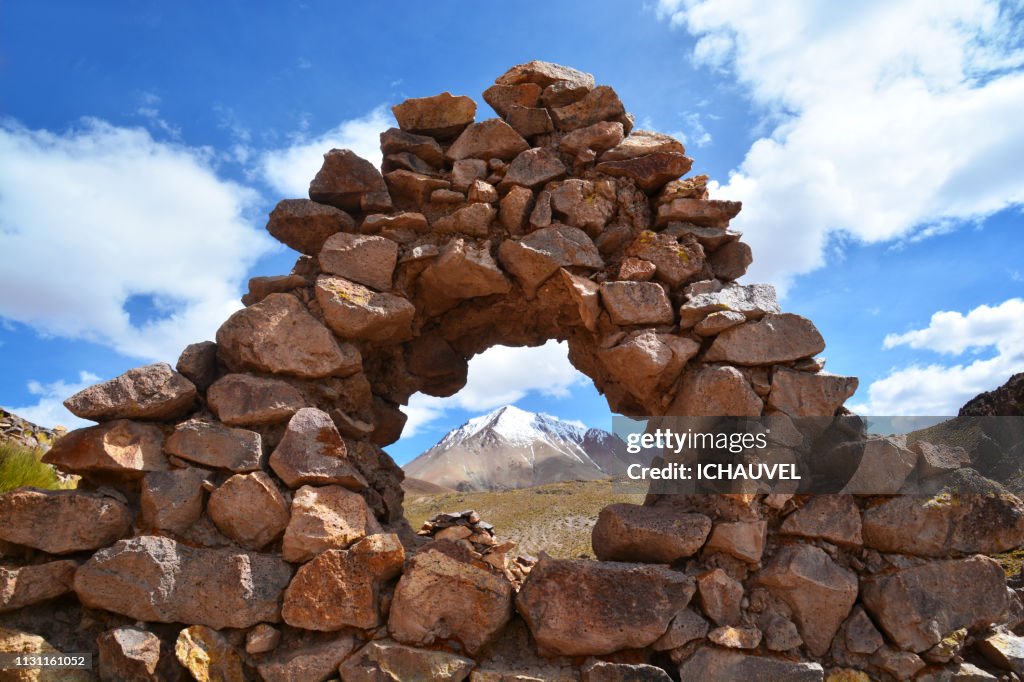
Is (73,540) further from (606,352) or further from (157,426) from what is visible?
(606,352)

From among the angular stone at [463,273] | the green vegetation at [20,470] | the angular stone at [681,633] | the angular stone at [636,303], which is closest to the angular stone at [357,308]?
the angular stone at [463,273]

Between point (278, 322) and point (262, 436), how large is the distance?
0.69 m

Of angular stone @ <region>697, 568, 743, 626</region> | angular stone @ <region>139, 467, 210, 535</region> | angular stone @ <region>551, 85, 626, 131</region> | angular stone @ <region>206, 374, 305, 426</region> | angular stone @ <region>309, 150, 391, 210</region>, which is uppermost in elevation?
angular stone @ <region>551, 85, 626, 131</region>

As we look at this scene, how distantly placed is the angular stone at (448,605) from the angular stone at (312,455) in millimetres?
693

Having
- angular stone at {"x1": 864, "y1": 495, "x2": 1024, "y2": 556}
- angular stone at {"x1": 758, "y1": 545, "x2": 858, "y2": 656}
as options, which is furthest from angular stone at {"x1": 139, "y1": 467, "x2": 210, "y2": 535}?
angular stone at {"x1": 864, "y1": 495, "x2": 1024, "y2": 556}

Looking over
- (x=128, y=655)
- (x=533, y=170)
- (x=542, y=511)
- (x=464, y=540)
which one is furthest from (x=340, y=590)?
(x=542, y=511)

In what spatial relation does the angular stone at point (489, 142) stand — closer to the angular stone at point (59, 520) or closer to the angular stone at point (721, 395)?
the angular stone at point (721, 395)

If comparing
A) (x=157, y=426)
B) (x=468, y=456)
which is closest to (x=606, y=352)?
(x=157, y=426)

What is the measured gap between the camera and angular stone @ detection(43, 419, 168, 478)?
338cm

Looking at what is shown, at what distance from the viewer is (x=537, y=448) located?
30625mm

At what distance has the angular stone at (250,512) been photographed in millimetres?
3357

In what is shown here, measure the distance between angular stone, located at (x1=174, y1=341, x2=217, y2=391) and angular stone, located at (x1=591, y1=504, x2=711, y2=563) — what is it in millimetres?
2475

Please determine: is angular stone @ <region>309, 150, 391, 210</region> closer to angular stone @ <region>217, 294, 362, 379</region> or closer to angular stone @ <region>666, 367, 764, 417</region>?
angular stone @ <region>217, 294, 362, 379</region>

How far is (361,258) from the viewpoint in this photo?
4.06 metres
